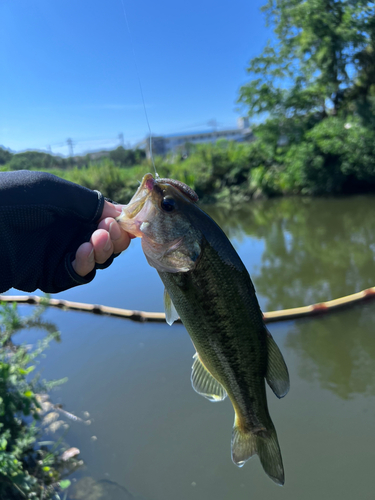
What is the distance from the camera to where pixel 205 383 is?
1872 mm

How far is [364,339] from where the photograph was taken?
5.30 metres

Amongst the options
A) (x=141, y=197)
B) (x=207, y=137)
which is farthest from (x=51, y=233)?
(x=207, y=137)

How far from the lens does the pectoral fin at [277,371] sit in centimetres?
170

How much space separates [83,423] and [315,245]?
8197 mm

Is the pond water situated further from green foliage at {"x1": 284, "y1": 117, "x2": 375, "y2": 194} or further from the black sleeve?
green foliage at {"x1": 284, "y1": 117, "x2": 375, "y2": 194}

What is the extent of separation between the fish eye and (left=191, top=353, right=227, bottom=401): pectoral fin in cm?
78

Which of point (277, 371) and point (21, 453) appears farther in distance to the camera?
point (21, 453)

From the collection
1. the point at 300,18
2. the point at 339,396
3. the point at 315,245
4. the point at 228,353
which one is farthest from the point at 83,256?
the point at 300,18

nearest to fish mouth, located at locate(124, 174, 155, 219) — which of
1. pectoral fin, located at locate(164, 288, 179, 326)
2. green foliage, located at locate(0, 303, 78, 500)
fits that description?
pectoral fin, located at locate(164, 288, 179, 326)

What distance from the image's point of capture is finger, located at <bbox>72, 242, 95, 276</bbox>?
167 cm

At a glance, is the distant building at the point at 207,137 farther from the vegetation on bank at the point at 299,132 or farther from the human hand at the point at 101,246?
the human hand at the point at 101,246

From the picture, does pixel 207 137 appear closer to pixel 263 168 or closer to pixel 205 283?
pixel 263 168

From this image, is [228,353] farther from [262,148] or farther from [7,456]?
[262,148]

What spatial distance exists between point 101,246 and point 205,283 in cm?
49
